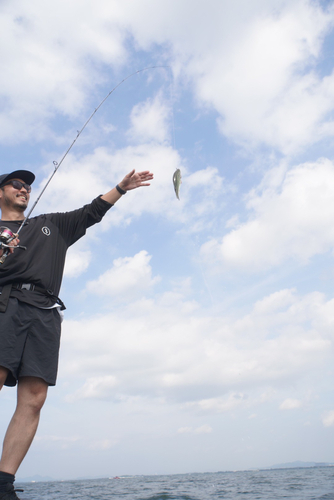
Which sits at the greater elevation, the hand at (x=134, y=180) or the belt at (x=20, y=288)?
the hand at (x=134, y=180)

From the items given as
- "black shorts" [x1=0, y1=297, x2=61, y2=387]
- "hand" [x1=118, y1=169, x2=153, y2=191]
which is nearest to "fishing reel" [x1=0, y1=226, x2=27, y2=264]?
"black shorts" [x1=0, y1=297, x2=61, y2=387]

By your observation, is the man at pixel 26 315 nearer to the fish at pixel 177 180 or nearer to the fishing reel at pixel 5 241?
the fishing reel at pixel 5 241

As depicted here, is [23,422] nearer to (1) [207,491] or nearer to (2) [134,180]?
(2) [134,180]

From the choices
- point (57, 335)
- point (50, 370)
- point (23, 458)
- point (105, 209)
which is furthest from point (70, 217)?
point (23, 458)

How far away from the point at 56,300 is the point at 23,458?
1389mm

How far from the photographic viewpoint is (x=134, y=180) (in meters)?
4.25

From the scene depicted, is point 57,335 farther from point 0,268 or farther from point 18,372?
point 0,268

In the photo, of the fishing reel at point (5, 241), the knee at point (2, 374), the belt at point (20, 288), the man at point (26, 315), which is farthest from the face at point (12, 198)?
the knee at point (2, 374)

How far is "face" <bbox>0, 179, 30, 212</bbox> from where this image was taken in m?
3.81

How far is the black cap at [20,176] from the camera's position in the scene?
3835 mm

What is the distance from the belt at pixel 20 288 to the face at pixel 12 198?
39.1 inches

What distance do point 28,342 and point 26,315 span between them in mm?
243

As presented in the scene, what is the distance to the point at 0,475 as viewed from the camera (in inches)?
110

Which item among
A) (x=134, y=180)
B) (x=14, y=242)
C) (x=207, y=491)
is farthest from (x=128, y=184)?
(x=207, y=491)
